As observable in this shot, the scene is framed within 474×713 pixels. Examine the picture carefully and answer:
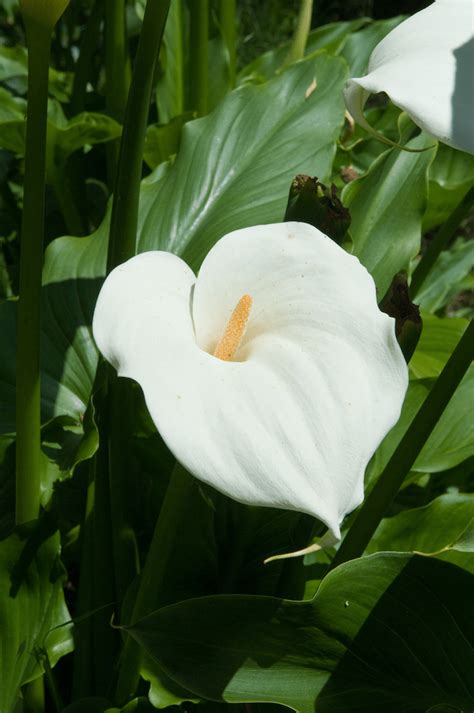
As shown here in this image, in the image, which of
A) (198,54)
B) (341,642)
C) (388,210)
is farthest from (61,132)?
(341,642)

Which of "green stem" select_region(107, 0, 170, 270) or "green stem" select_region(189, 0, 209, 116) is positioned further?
"green stem" select_region(189, 0, 209, 116)

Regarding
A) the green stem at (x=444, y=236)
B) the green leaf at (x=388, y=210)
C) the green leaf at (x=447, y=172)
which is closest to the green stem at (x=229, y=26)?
the green leaf at (x=447, y=172)

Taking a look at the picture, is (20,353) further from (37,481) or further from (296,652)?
(296,652)

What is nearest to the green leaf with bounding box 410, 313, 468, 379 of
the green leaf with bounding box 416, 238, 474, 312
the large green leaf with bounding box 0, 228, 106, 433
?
the green leaf with bounding box 416, 238, 474, 312

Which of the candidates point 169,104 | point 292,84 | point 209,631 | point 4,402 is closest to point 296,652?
point 209,631

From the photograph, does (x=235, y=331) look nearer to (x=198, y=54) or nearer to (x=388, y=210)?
(x=388, y=210)

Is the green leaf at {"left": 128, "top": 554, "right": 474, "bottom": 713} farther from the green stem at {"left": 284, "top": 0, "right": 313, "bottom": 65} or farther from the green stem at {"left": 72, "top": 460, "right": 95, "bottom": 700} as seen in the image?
the green stem at {"left": 284, "top": 0, "right": 313, "bottom": 65}

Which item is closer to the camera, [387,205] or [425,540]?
[425,540]

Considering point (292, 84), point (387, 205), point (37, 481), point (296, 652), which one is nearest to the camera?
point (296, 652)
